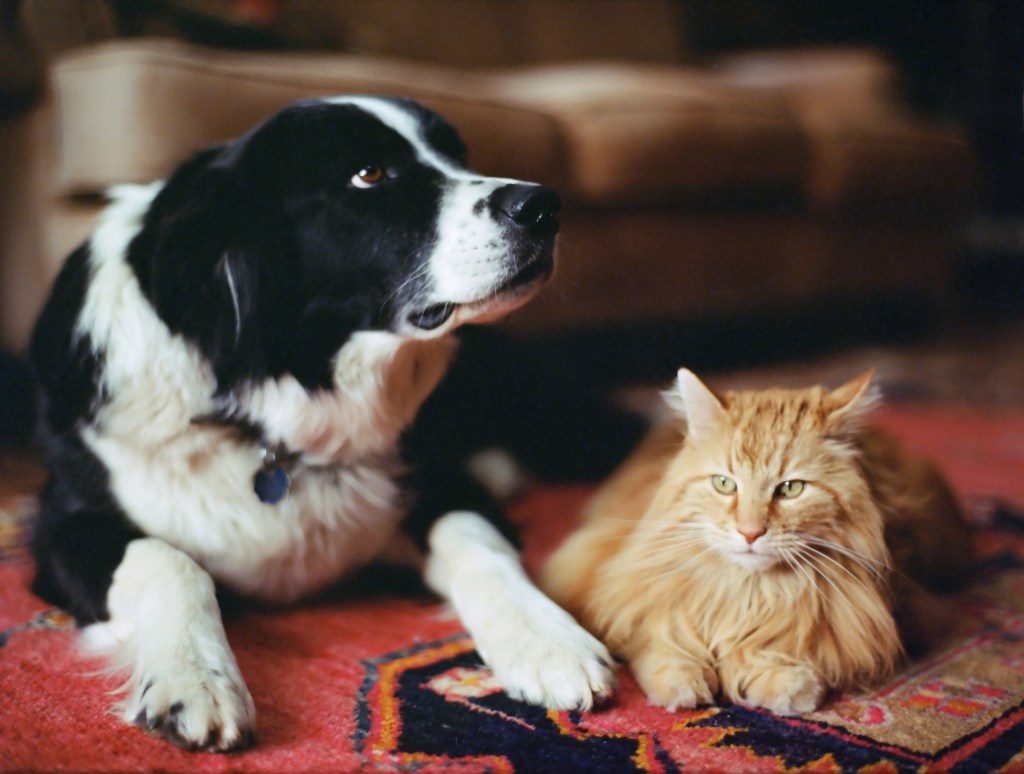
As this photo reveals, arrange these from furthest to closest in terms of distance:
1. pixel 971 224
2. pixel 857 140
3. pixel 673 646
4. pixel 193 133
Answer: pixel 971 224, pixel 857 140, pixel 193 133, pixel 673 646

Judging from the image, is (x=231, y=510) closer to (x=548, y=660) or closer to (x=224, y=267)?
(x=224, y=267)

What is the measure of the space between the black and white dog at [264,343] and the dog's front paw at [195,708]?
7.9 inches

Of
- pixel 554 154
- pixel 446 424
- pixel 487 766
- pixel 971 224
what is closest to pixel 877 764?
pixel 487 766

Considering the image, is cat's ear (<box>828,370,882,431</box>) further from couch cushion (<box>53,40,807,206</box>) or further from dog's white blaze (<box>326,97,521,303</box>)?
couch cushion (<box>53,40,807,206</box>)

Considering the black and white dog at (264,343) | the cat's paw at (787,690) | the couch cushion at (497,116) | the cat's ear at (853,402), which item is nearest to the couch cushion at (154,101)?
the couch cushion at (497,116)

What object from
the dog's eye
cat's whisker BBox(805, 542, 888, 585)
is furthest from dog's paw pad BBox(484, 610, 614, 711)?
the dog's eye

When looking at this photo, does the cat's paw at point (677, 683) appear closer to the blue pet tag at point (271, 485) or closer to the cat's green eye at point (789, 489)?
the cat's green eye at point (789, 489)

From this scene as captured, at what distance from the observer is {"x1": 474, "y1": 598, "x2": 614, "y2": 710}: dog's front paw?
3.28 feet

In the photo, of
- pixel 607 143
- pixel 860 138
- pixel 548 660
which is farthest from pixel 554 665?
pixel 860 138

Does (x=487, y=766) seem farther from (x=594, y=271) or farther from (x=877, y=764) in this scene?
(x=594, y=271)

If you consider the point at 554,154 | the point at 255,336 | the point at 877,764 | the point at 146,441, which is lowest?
the point at 877,764

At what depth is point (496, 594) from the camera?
1.15 metres

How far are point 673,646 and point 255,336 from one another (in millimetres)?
662

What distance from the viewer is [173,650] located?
0.98 m
